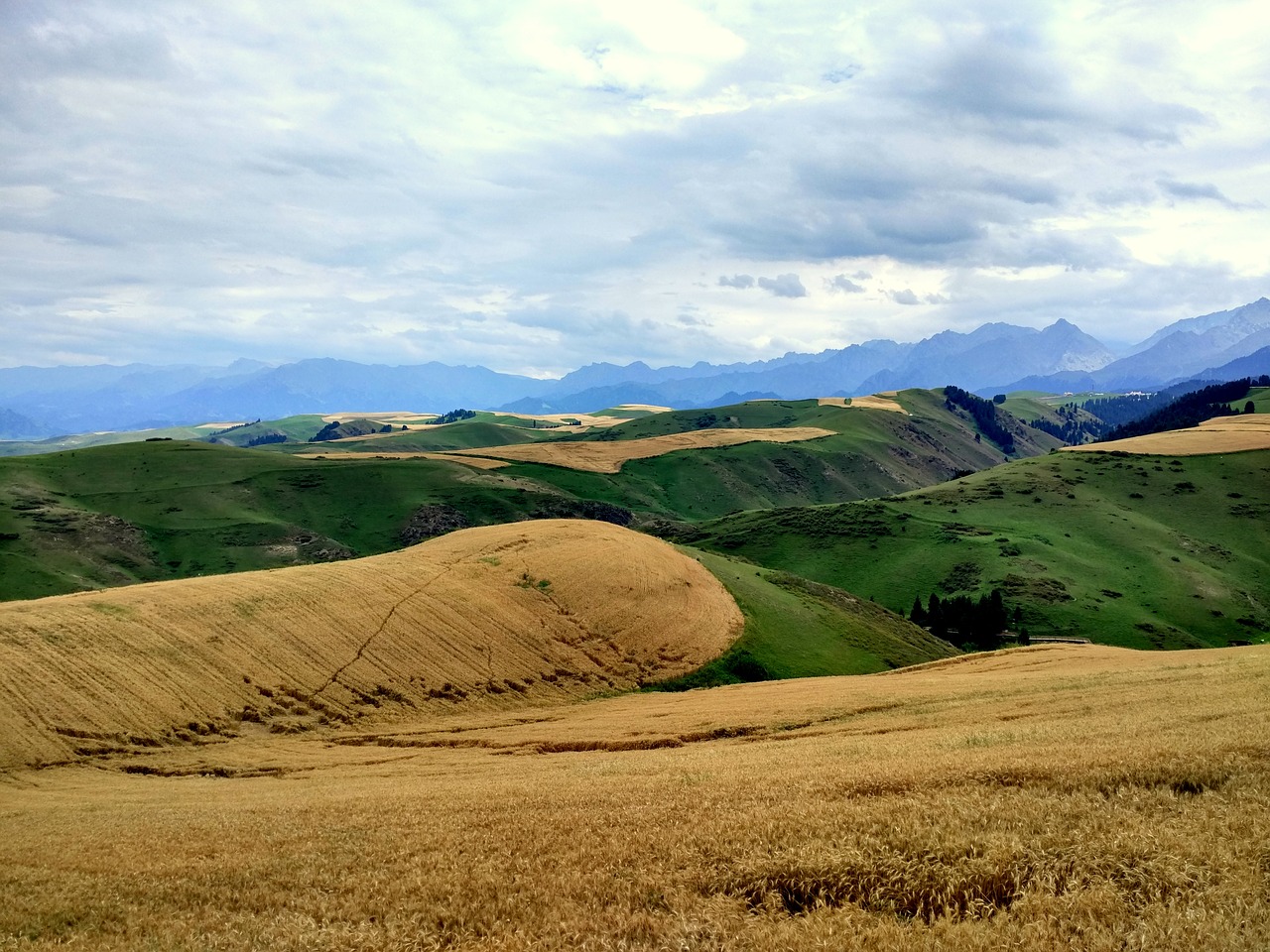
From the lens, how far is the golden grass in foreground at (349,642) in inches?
1511

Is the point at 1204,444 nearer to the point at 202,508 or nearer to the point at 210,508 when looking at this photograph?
the point at 210,508

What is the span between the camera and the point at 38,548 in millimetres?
121188

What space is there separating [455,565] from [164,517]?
106 m

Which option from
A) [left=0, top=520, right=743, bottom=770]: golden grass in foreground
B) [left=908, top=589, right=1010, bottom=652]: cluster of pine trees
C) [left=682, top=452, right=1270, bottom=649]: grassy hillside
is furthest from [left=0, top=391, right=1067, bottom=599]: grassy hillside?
[left=908, top=589, right=1010, bottom=652]: cluster of pine trees

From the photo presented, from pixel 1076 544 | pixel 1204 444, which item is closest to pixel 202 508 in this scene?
pixel 1076 544

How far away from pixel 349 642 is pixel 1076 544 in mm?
138154

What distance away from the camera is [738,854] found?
44.1 feet

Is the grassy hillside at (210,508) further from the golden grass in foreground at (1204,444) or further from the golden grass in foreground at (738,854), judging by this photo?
the golden grass in foreground at (1204,444)

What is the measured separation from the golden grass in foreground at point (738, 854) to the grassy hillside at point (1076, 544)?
10723 centimetres

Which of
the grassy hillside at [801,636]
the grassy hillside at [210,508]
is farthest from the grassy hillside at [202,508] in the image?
the grassy hillside at [801,636]

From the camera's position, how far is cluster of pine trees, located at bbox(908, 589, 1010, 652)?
107 meters

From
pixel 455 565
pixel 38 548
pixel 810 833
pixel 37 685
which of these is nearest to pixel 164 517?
pixel 38 548

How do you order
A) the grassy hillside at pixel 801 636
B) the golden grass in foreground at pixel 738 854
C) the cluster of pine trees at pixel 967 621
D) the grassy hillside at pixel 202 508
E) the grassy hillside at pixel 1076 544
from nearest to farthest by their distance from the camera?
the golden grass in foreground at pixel 738 854 < the grassy hillside at pixel 801 636 < the cluster of pine trees at pixel 967 621 < the grassy hillside at pixel 1076 544 < the grassy hillside at pixel 202 508

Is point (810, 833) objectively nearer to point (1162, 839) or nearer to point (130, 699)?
point (1162, 839)
